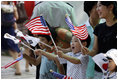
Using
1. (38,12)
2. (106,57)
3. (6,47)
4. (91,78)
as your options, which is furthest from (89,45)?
(6,47)

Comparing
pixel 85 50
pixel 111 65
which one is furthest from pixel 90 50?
pixel 111 65

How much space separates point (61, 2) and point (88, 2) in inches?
28.6

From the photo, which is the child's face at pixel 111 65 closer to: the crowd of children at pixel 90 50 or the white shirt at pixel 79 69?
the crowd of children at pixel 90 50

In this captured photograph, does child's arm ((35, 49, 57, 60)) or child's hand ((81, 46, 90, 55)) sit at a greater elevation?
child's hand ((81, 46, 90, 55))

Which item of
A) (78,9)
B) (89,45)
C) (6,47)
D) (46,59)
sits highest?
(78,9)

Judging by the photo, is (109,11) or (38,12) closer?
(109,11)

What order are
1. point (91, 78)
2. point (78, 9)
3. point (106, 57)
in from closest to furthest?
point (106, 57), point (91, 78), point (78, 9)

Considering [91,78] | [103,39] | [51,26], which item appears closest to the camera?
[103,39]

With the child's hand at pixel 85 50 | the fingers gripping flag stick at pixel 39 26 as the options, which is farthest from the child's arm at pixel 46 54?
the child's hand at pixel 85 50

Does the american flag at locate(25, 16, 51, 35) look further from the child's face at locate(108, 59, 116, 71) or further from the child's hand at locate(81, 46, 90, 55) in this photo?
the child's face at locate(108, 59, 116, 71)

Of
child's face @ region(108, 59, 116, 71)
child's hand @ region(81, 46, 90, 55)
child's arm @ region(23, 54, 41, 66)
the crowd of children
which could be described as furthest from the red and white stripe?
child's arm @ region(23, 54, 41, 66)

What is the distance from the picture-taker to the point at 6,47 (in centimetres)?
598

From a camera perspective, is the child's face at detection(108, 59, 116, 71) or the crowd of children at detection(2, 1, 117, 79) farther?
the crowd of children at detection(2, 1, 117, 79)

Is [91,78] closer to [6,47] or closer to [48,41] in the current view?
[48,41]
